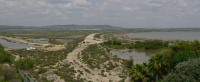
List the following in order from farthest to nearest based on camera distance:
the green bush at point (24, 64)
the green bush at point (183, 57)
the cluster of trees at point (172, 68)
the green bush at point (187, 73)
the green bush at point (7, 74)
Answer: the green bush at point (24, 64) < the green bush at point (183, 57) < the green bush at point (7, 74) < the cluster of trees at point (172, 68) < the green bush at point (187, 73)

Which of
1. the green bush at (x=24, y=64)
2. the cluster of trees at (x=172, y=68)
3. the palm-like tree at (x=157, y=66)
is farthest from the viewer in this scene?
the green bush at (x=24, y=64)

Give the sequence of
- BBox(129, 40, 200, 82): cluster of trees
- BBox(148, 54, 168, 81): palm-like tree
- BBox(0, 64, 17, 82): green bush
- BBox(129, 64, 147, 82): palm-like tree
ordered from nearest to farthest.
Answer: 1. BBox(129, 40, 200, 82): cluster of trees
2. BBox(0, 64, 17, 82): green bush
3. BBox(129, 64, 147, 82): palm-like tree
4. BBox(148, 54, 168, 81): palm-like tree

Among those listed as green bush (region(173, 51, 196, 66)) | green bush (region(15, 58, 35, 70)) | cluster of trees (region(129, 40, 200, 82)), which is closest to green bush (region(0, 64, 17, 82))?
green bush (region(15, 58, 35, 70))

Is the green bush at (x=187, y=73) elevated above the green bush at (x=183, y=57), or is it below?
below

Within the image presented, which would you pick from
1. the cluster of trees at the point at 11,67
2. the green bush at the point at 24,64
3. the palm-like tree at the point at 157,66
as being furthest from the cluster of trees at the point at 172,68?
the green bush at the point at 24,64

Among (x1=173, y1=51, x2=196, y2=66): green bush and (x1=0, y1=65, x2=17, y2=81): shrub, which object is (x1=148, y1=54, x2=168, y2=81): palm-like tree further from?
(x1=0, y1=65, x2=17, y2=81): shrub

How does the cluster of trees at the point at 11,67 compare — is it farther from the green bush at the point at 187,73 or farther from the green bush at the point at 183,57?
the green bush at the point at 183,57

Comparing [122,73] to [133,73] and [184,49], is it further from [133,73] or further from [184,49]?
[184,49]

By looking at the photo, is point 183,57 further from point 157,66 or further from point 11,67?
point 11,67

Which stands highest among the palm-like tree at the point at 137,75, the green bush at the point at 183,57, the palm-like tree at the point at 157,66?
the green bush at the point at 183,57
